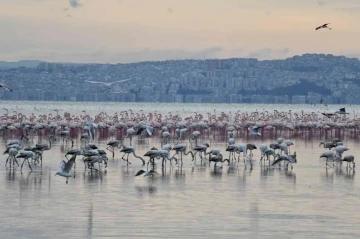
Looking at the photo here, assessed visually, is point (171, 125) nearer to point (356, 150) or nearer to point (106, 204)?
point (356, 150)

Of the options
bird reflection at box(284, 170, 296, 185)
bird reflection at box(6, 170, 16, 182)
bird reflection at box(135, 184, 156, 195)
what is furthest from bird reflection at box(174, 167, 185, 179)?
bird reflection at box(6, 170, 16, 182)

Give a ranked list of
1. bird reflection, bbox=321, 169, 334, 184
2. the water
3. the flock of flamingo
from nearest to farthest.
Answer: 1. the water
2. bird reflection, bbox=321, 169, 334, 184
3. the flock of flamingo

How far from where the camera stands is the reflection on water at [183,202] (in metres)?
14.5

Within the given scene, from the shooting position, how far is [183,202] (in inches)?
691

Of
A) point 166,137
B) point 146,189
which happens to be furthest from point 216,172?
point 166,137

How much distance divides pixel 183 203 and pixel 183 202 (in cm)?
16

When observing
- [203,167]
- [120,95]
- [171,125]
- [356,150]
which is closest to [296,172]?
[203,167]

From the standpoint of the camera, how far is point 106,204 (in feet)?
56.2

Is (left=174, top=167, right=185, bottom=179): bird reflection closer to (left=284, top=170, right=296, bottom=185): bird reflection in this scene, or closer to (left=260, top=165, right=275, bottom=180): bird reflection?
(left=260, top=165, right=275, bottom=180): bird reflection

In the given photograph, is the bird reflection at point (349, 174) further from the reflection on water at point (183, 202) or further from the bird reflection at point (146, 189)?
the bird reflection at point (146, 189)

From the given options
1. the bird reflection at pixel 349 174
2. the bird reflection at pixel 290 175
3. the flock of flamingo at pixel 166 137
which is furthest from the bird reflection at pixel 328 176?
the bird reflection at pixel 290 175

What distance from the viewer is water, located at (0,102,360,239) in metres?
14.4

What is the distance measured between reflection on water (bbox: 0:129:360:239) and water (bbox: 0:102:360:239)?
0.7 inches

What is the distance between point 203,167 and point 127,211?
9.04 metres
